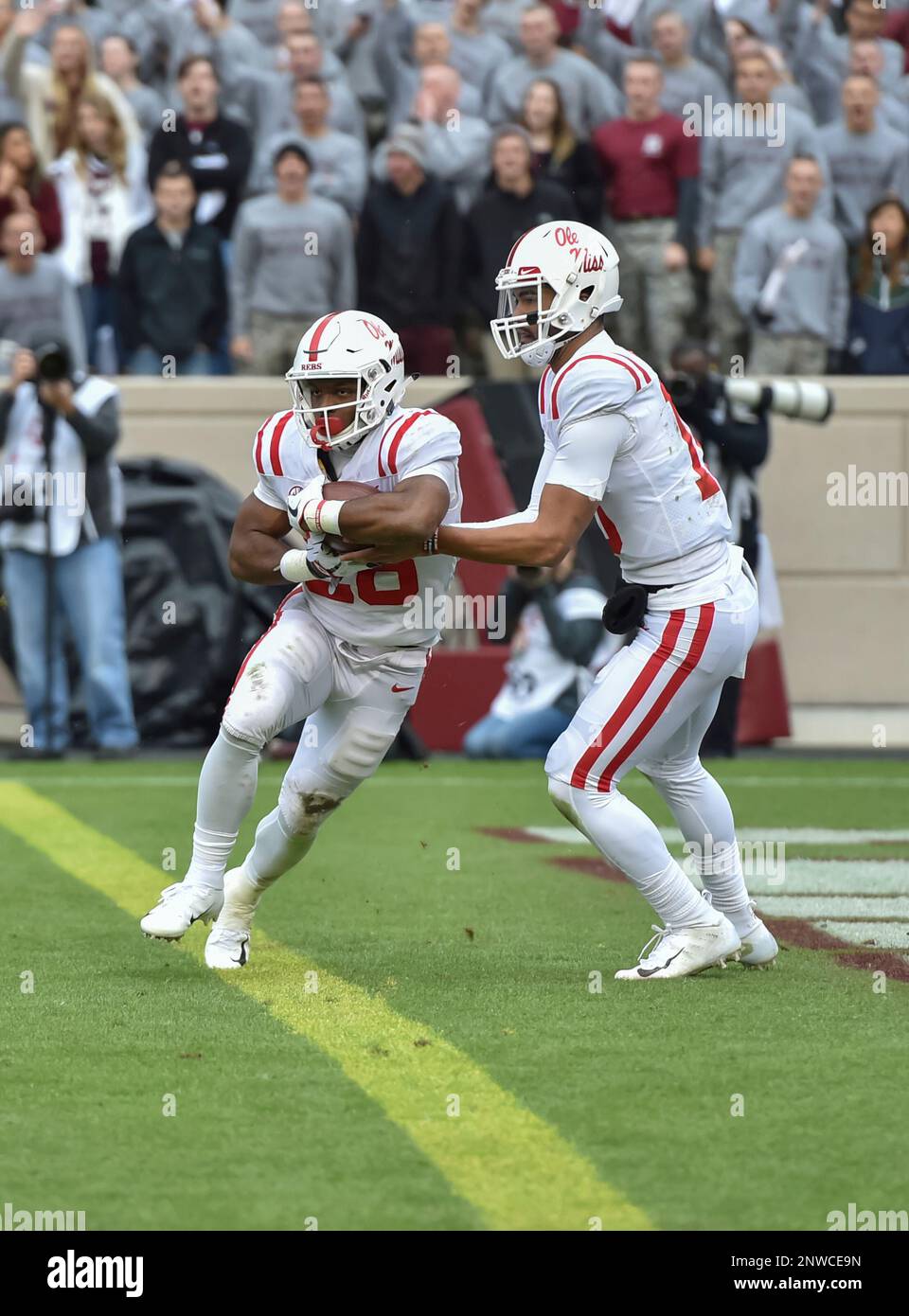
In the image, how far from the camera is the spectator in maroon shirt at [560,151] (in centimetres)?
1147

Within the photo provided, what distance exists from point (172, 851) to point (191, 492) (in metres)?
4.17

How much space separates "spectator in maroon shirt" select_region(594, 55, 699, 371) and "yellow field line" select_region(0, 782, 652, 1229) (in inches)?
255

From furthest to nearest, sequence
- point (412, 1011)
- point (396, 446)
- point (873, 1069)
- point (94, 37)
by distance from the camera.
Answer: point (94, 37)
point (396, 446)
point (412, 1011)
point (873, 1069)

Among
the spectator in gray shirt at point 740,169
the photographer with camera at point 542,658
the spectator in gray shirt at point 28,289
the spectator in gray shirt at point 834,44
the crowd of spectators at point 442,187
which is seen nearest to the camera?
the photographer with camera at point 542,658

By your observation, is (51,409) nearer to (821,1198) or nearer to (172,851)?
(172,851)

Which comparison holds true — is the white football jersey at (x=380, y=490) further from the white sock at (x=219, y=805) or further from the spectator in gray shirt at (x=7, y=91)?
the spectator in gray shirt at (x=7, y=91)

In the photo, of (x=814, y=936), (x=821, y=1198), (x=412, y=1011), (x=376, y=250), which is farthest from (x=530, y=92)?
(x=821, y=1198)

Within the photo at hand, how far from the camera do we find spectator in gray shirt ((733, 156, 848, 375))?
11.6 metres

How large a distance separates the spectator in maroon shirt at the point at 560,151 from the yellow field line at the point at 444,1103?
6.33m

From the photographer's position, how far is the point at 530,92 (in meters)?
11.5

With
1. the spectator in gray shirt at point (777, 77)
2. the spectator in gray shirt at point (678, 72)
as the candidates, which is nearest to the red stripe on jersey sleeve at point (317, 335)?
the spectator in gray shirt at point (777, 77)

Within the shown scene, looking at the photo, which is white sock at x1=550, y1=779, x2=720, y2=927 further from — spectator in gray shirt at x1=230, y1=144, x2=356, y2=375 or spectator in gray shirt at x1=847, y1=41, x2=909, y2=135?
spectator in gray shirt at x1=847, y1=41, x2=909, y2=135

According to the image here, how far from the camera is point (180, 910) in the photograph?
509 centimetres

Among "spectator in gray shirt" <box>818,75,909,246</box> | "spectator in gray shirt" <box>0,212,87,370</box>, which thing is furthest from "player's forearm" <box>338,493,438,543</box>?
"spectator in gray shirt" <box>818,75,909,246</box>
